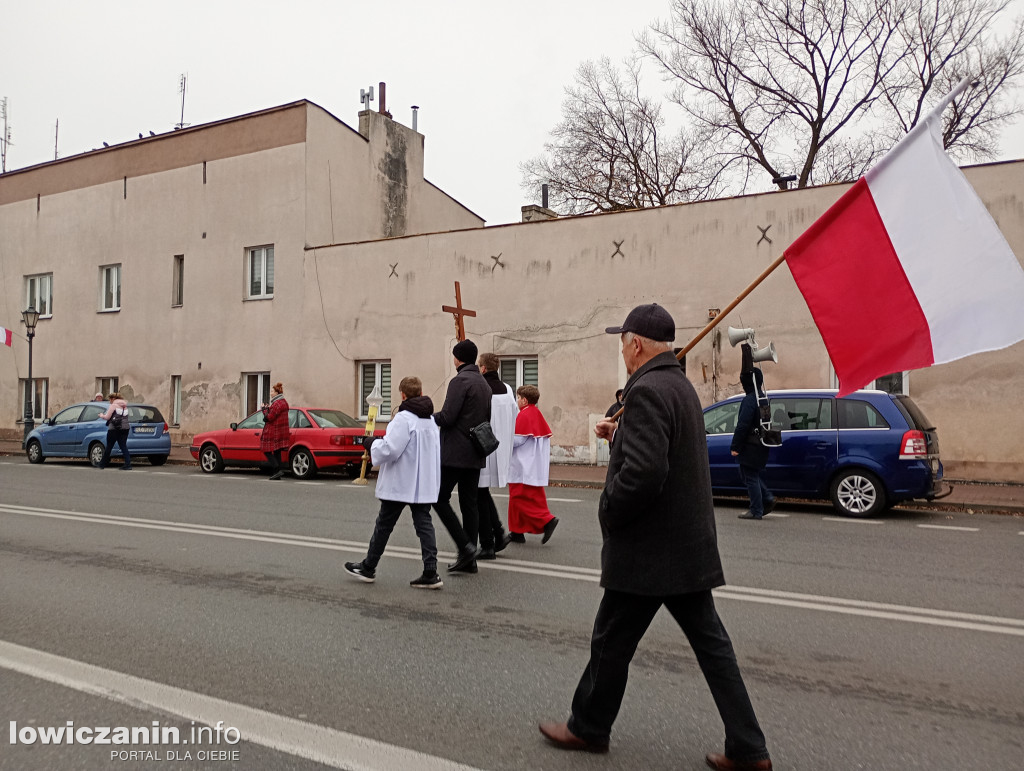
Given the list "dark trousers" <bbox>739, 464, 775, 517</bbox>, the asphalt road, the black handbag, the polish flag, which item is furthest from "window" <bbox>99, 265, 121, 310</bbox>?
the polish flag

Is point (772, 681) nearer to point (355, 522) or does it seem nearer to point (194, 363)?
point (355, 522)

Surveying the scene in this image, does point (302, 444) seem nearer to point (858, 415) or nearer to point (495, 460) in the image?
point (495, 460)

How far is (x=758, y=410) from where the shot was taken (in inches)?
415

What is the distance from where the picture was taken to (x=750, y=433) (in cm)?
1062

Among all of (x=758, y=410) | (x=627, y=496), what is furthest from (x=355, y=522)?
(x=627, y=496)

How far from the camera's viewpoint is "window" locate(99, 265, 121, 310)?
1048 inches

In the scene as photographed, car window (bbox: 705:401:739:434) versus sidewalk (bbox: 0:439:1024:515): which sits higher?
car window (bbox: 705:401:739:434)

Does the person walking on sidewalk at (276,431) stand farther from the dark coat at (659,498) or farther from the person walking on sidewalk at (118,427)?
the dark coat at (659,498)

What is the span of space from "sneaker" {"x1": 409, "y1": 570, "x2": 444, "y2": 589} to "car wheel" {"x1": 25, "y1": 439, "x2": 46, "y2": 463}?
1721cm

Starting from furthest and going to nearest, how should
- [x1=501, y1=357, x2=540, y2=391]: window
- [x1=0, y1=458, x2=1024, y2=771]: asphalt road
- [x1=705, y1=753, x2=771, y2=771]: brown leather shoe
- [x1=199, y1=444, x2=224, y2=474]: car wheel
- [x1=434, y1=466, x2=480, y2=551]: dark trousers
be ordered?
[x1=501, y1=357, x2=540, y2=391]: window
[x1=199, y1=444, x2=224, y2=474]: car wheel
[x1=434, y1=466, x2=480, y2=551]: dark trousers
[x1=0, y1=458, x2=1024, y2=771]: asphalt road
[x1=705, y1=753, x2=771, y2=771]: brown leather shoe

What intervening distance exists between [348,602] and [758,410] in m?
6.17

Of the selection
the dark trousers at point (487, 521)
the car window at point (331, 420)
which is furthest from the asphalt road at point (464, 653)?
the car window at point (331, 420)

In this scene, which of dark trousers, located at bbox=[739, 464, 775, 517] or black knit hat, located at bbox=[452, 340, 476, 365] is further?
dark trousers, located at bbox=[739, 464, 775, 517]

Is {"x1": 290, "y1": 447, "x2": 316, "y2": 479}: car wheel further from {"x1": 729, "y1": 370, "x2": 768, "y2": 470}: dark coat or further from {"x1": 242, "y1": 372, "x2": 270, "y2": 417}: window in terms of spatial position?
{"x1": 729, "y1": 370, "x2": 768, "y2": 470}: dark coat
